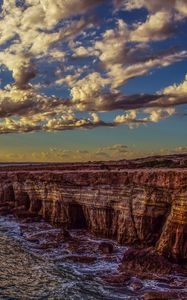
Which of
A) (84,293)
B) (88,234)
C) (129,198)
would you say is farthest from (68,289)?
(88,234)

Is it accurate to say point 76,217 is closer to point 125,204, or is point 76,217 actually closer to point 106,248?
point 125,204

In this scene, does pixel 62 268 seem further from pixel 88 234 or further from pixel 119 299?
pixel 88 234

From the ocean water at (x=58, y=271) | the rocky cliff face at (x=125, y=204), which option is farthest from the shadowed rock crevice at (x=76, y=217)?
the ocean water at (x=58, y=271)

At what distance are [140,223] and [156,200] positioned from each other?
8.78 ft

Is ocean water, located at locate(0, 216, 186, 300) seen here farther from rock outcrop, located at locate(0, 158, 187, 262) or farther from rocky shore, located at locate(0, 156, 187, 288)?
rock outcrop, located at locate(0, 158, 187, 262)

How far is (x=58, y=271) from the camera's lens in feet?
99.0

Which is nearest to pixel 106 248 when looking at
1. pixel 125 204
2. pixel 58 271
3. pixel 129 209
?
pixel 129 209

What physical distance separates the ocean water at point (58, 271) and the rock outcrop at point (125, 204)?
6.67 feet

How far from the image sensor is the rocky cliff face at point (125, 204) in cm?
3086

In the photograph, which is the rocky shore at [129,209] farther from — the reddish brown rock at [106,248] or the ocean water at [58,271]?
the ocean water at [58,271]

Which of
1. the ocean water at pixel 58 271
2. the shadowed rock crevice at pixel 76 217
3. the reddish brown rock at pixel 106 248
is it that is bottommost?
the ocean water at pixel 58 271

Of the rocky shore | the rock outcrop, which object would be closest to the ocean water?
the rocky shore

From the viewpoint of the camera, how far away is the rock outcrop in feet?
101

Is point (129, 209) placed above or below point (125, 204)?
below
